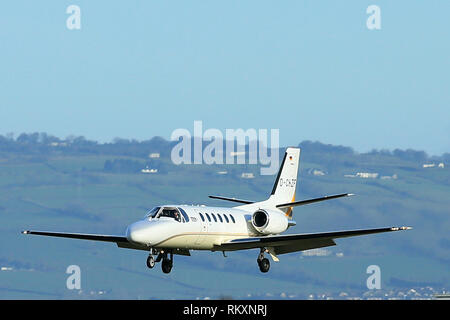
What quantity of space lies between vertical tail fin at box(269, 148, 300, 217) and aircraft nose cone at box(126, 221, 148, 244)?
595 inches

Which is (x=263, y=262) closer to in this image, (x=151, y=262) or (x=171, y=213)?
(x=171, y=213)

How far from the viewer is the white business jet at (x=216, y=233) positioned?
5475cm

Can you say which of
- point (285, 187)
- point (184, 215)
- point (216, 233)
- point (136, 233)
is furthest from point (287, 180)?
point (136, 233)

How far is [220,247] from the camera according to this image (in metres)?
59.7

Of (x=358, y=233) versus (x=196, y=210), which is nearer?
(x=358, y=233)

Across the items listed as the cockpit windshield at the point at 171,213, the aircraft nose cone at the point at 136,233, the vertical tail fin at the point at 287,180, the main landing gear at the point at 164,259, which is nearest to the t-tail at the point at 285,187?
the vertical tail fin at the point at 287,180

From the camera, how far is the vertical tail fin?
224 ft

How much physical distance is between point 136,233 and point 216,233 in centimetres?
651

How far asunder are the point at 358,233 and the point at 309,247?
22.2ft

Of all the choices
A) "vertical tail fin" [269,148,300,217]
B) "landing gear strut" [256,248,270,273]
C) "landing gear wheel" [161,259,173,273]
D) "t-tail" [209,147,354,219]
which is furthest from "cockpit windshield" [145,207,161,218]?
"vertical tail fin" [269,148,300,217]

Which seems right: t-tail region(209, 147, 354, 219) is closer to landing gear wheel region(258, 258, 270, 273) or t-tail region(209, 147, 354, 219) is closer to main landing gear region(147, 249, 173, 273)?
landing gear wheel region(258, 258, 270, 273)

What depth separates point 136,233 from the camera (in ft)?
176
